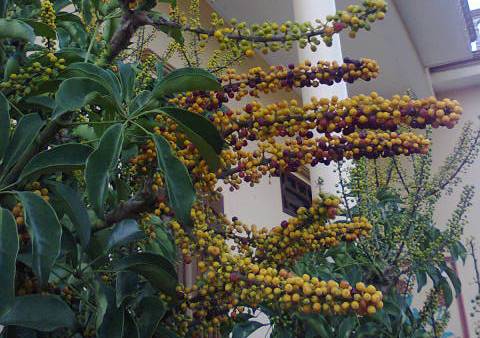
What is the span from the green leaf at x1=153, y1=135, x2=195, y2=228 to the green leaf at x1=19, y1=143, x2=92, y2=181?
0.14 m

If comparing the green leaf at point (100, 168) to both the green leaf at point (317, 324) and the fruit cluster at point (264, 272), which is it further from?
the green leaf at point (317, 324)

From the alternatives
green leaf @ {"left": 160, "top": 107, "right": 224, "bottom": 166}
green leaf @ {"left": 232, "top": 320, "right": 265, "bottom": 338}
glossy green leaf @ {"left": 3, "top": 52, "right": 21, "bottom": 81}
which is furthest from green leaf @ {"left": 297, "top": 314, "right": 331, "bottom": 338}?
glossy green leaf @ {"left": 3, "top": 52, "right": 21, "bottom": 81}

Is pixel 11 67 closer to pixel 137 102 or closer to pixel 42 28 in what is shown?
pixel 42 28

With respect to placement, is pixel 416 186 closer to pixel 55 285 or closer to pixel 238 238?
pixel 238 238

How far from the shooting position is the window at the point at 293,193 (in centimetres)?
431

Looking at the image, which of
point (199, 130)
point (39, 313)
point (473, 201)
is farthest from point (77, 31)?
point (473, 201)

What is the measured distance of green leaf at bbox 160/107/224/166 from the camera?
0.82 m

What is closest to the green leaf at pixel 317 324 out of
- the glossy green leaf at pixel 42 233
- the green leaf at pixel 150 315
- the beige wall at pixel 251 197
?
the green leaf at pixel 150 315

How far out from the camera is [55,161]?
0.82m

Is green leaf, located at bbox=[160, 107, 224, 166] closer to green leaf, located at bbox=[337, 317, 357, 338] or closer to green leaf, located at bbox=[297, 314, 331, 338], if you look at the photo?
green leaf, located at bbox=[297, 314, 331, 338]

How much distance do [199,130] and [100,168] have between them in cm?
15

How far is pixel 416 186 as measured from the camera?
4.75ft

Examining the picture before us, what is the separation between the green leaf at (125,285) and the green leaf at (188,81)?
0.31 m

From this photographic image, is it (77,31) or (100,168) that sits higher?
(77,31)
